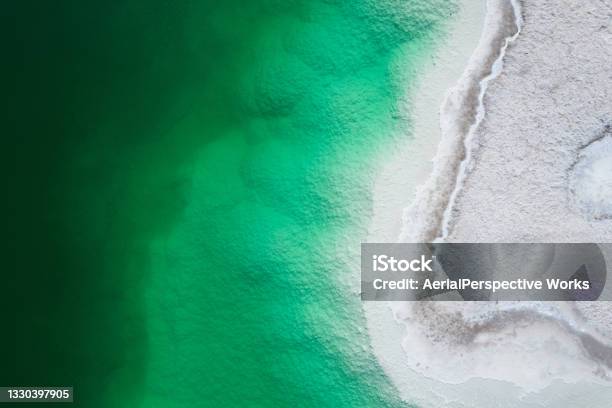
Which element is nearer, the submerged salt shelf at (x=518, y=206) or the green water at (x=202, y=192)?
the submerged salt shelf at (x=518, y=206)

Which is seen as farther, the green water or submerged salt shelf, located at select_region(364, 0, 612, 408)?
the green water

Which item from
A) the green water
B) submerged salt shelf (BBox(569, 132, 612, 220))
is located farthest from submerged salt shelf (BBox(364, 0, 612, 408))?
the green water

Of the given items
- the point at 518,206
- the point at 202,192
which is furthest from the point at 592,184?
the point at 202,192

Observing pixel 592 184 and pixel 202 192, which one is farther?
pixel 202 192

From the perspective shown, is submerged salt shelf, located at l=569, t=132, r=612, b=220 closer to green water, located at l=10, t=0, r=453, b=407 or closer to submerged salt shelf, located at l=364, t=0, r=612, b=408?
submerged salt shelf, located at l=364, t=0, r=612, b=408

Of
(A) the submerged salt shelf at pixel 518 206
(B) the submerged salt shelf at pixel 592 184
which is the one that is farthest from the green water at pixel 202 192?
(B) the submerged salt shelf at pixel 592 184

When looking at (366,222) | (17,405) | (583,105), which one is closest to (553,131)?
(583,105)

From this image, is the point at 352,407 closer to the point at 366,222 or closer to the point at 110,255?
the point at 366,222

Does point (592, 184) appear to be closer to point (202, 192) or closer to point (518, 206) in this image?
point (518, 206)

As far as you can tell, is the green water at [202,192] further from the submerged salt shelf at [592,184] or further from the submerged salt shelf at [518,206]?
the submerged salt shelf at [592,184]
